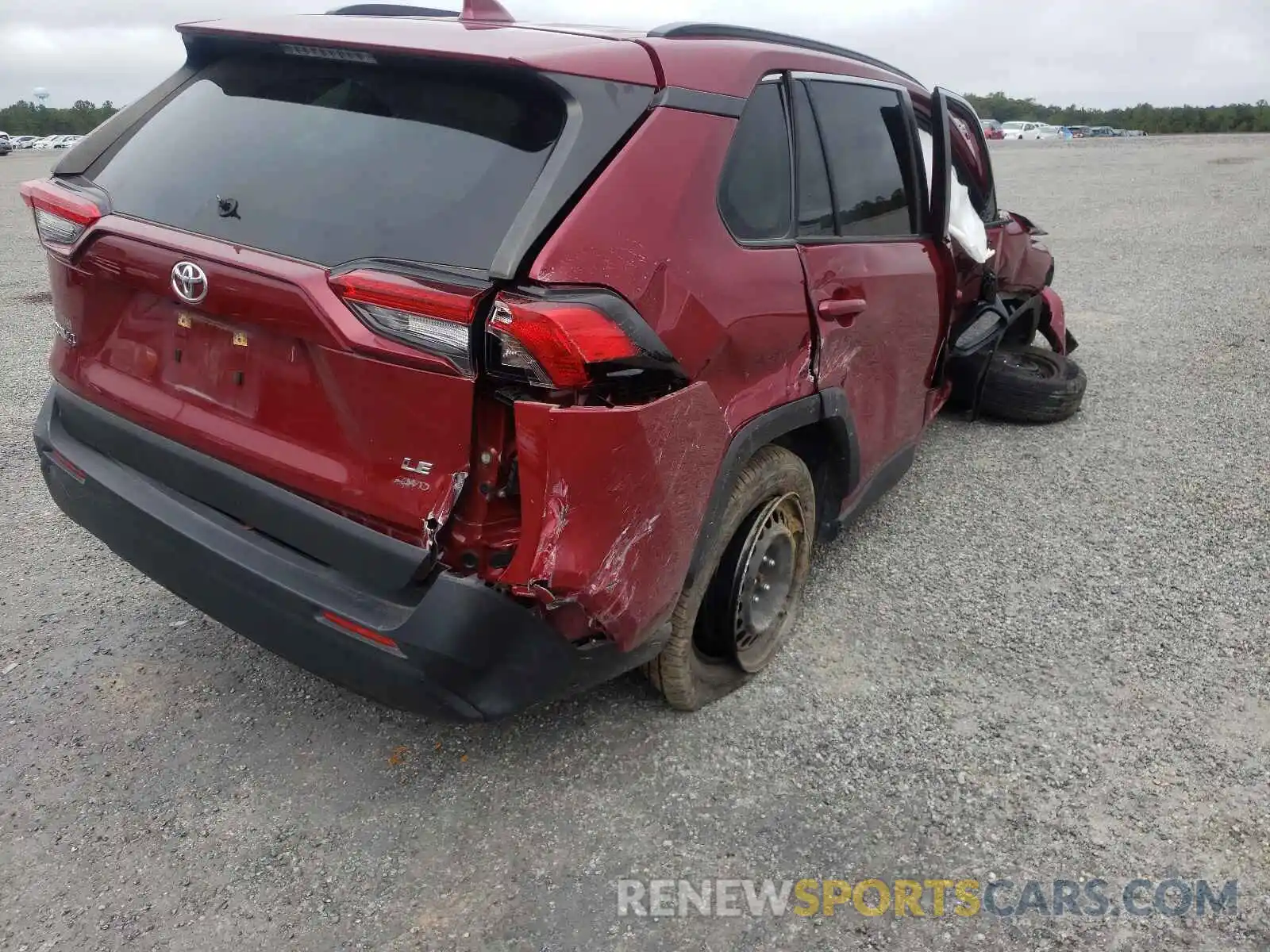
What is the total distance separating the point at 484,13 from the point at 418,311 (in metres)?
1.33

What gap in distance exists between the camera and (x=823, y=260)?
109 inches

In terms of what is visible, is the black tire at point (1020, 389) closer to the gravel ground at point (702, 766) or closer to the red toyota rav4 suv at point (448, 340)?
the gravel ground at point (702, 766)

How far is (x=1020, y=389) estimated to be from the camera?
5.20 m

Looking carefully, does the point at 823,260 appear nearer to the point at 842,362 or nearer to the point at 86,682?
the point at 842,362

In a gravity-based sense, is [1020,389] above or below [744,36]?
below

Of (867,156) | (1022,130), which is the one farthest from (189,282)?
(1022,130)

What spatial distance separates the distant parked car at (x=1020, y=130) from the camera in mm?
48256

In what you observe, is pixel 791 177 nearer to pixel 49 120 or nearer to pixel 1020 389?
pixel 1020 389

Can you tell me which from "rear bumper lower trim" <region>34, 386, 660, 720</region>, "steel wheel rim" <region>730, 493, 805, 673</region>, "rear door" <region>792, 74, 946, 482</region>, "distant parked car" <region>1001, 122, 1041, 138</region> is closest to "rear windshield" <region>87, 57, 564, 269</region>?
"rear bumper lower trim" <region>34, 386, 660, 720</region>

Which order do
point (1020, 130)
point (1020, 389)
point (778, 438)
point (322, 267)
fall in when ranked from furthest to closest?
point (1020, 130), point (1020, 389), point (778, 438), point (322, 267)

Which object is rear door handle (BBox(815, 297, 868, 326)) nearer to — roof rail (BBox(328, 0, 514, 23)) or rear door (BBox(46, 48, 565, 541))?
rear door (BBox(46, 48, 565, 541))

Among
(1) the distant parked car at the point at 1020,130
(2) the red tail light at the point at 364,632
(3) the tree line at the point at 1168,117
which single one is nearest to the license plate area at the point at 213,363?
(2) the red tail light at the point at 364,632

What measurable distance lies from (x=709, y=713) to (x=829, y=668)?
48cm

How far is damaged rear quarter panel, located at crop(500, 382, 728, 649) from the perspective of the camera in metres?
1.89
